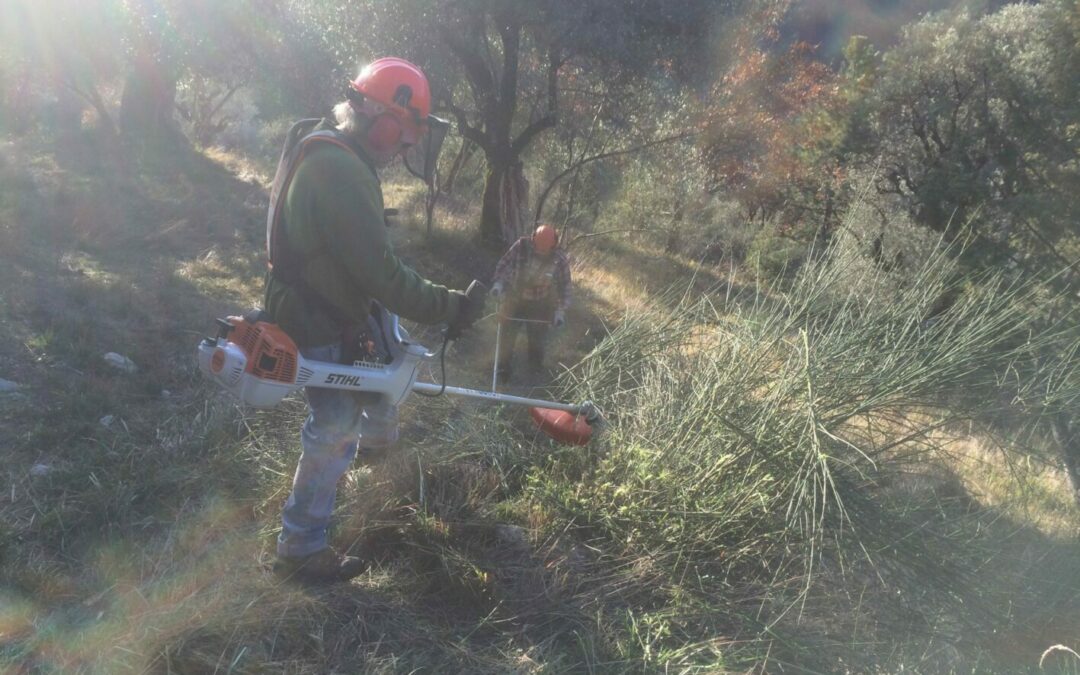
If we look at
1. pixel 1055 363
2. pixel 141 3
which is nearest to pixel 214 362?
pixel 1055 363

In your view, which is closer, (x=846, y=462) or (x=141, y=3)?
(x=846, y=462)

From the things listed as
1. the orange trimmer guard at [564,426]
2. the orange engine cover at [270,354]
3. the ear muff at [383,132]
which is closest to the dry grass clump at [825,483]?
the orange trimmer guard at [564,426]

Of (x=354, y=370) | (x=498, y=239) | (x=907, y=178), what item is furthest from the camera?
(x=498, y=239)

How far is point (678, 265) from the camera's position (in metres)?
12.2

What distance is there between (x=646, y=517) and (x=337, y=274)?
166cm

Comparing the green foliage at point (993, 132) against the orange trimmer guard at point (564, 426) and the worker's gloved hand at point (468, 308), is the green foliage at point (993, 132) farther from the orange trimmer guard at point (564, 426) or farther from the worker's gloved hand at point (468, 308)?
the worker's gloved hand at point (468, 308)

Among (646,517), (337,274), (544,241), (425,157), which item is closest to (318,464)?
(337,274)

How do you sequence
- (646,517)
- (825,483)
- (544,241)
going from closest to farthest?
(825,483) → (646,517) → (544,241)

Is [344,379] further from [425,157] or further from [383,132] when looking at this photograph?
[425,157]

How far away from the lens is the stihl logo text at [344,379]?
3.08 metres

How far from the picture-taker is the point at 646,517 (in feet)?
11.3

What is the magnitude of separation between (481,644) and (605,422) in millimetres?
1371

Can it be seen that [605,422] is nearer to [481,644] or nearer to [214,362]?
[481,644]

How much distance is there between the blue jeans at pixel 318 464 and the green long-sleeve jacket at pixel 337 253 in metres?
0.15
